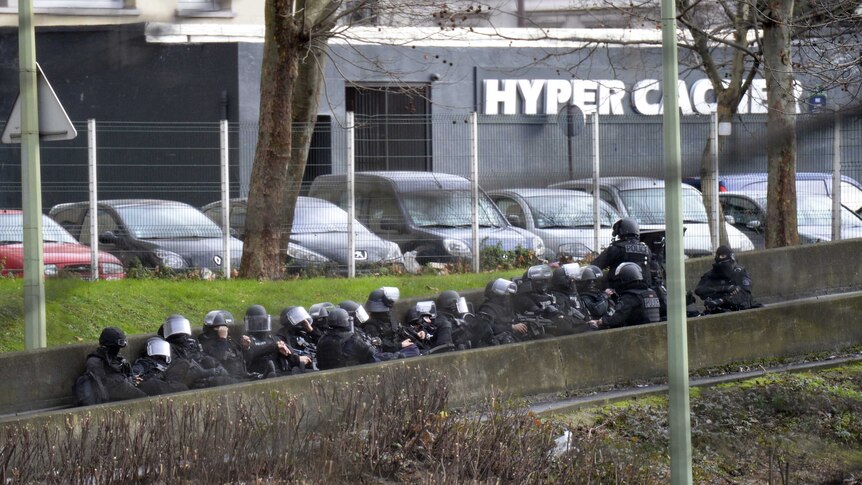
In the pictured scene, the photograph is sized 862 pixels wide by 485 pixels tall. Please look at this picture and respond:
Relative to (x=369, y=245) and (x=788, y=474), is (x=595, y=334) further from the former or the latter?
(x=369, y=245)

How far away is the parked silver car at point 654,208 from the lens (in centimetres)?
1698

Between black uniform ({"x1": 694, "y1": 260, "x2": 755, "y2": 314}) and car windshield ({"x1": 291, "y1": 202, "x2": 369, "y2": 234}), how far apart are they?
4833mm

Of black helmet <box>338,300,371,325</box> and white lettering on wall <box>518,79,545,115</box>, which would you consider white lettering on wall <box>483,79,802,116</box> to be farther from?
black helmet <box>338,300,371,325</box>

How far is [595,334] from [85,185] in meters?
7.08

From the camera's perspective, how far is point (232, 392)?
28.3 ft

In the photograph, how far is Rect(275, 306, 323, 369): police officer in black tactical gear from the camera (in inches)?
452

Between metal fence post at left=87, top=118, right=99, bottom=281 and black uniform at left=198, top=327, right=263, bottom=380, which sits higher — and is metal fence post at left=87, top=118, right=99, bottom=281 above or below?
above

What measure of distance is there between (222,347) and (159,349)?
0.72 metres

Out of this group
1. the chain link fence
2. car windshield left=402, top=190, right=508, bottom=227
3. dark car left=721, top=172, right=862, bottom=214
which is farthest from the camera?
dark car left=721, top=172, right=862, bottom=214

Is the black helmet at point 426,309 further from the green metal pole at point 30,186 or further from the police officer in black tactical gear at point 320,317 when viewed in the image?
the green metal pole at point 30,186

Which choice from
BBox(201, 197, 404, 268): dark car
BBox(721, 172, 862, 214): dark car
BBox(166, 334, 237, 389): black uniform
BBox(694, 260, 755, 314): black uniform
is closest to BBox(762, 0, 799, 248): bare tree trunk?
BBox(721, 172, 862, 214): dark car

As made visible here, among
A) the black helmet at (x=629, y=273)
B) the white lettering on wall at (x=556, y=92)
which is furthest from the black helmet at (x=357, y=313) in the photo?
the white lettering on wall at (x=556, y=92)

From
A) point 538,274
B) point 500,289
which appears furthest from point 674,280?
point 538,274

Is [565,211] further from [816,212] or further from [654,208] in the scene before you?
[816,212]
